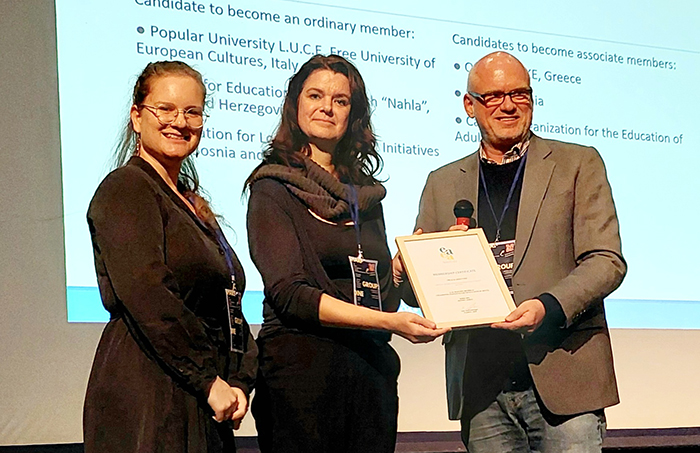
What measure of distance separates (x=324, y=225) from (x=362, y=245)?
0.11 metres

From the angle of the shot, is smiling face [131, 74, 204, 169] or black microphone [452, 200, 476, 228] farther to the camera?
black microphone [452, 200, 476, 228]

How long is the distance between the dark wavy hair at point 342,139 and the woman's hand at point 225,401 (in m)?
0.59

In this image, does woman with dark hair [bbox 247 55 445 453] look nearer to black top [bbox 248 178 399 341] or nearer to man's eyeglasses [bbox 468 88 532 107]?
black top [bbox 248 178 399 341]

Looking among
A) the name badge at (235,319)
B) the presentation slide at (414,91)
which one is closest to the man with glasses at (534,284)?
the name badge at (235,319)

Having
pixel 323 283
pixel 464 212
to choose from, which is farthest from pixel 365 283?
pixel 464 212

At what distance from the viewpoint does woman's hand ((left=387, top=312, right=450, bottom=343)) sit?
2184 mm

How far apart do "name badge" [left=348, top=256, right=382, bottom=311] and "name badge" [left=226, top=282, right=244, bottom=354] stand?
30 centimetres

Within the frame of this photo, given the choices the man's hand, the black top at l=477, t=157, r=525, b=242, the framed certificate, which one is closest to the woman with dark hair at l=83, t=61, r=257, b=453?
the framed certificate

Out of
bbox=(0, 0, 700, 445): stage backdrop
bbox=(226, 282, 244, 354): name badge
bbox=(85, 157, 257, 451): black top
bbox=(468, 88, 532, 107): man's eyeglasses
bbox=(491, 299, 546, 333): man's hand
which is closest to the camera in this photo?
bbox=(85, 157, 257, 451): black top

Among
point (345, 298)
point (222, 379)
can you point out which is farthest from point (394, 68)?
point (222, 379)

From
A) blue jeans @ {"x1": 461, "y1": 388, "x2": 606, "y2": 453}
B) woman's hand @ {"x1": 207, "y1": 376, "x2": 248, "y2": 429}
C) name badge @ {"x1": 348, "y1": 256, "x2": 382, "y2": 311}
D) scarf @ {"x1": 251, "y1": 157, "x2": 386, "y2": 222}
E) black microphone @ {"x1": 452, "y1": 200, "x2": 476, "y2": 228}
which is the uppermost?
scarf @ {"x1": 251, "y1": 157, "x2": 386, "y2": 222}

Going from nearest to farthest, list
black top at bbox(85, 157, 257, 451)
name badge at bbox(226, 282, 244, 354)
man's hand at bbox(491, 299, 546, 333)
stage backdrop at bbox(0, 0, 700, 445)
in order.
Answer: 1. black top at bbox(85, 157, 257, 451)
2. name badge at bbox(226, 282, 244, 354)
3. man's hand at bbox(491, 299, 546, 333)
4. stage backdrop at bbox(0, 0, 700, 445)

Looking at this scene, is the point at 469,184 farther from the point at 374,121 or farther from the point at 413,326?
the point at 374,121

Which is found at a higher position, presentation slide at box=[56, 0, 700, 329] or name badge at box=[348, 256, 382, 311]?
presentation slide at box=[56, 0, 700, 329]
